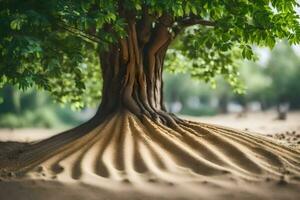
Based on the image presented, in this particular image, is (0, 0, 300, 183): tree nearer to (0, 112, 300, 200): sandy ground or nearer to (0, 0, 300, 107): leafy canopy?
(0, 0, 300, 107): leafy canopy

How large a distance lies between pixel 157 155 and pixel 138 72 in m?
3.16

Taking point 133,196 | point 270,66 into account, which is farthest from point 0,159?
point 270,66

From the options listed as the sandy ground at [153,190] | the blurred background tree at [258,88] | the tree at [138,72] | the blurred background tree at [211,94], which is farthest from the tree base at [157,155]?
the blurred background tree at [258,88]

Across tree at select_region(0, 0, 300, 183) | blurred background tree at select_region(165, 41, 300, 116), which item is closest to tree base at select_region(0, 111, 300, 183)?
tree at select_region(0, 0, 300, 183)

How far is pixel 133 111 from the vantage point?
36.7 feet

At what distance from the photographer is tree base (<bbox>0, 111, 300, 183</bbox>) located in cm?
816

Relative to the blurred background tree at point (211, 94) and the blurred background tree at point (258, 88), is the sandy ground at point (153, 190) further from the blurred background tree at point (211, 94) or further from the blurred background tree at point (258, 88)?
the blurred background tree at point (258, 88)

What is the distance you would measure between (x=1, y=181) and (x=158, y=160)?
262 centimetres

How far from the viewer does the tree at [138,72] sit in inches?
345

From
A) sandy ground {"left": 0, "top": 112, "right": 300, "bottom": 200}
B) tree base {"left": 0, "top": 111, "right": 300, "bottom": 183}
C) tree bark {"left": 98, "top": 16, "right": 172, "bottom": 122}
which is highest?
tree bark {"left": 98, "top": 16, "right": 172, "bottom": 122}

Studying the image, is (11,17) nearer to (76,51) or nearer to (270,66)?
(76,51)

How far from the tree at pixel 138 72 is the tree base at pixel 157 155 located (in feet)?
0.07

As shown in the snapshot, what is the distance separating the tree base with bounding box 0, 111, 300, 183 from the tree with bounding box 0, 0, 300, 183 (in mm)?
21

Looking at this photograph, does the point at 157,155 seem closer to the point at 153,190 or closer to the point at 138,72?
the point at 153,190
